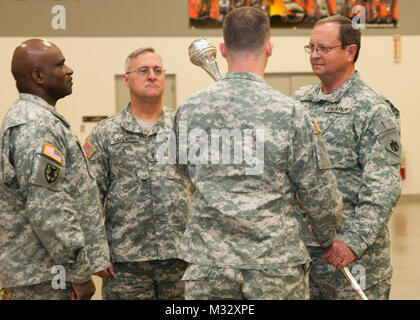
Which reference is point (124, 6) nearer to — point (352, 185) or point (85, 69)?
point (85, 69)

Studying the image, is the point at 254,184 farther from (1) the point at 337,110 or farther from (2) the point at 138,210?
(2) the point at 138,210

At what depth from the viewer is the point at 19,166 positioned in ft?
7.36

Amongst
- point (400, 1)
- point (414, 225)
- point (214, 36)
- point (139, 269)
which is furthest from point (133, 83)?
point (400, 1)

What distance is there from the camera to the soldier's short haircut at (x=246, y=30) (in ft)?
6.82

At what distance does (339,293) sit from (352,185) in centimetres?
53

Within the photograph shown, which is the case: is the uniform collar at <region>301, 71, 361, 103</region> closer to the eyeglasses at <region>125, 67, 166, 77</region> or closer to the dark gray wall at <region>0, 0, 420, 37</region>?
the eyeglasses at <region>125, 67, 166, 77</region>

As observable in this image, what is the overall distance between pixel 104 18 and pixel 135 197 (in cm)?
722

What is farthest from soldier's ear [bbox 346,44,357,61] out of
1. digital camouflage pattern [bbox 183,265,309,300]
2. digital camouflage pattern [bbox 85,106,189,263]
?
digital camouflage pattern [bbox 183,265,309,300]

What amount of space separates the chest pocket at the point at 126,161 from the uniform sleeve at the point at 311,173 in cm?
131

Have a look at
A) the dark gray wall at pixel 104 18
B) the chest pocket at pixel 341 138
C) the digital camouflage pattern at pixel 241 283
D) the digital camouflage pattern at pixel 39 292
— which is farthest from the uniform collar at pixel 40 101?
the dark gray wall at pixel 104 18

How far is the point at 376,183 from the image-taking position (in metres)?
2.58

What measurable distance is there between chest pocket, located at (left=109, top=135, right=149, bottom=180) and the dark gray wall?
273 inches

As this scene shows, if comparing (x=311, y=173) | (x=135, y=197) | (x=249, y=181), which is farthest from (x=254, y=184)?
(x=135, y=197)

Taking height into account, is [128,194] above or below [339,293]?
above
